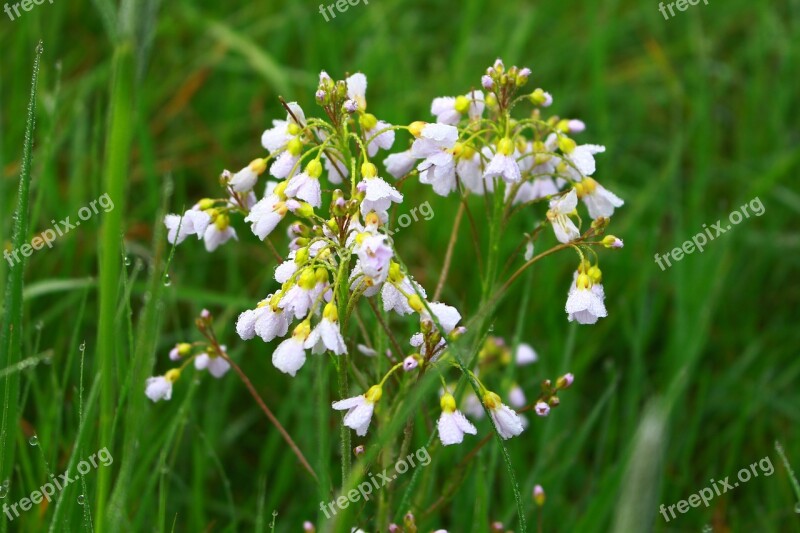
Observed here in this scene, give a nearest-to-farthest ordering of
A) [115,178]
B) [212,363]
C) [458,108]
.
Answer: [115,178] < [458,108] < [212,363]

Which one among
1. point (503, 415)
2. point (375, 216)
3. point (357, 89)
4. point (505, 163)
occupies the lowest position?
point (503, 415)

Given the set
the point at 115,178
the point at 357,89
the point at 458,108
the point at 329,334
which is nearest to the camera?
the point at 115,178

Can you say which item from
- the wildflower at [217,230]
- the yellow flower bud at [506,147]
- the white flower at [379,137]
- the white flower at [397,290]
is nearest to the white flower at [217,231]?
the wildflower at [217,230]

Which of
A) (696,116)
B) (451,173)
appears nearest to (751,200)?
(696,116)

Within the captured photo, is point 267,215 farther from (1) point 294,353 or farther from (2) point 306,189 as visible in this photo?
(1) point 294,353

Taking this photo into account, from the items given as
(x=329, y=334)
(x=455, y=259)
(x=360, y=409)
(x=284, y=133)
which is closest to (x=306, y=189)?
(x=284, y=133)

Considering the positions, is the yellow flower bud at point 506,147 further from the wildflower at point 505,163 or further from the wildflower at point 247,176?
the wildflower at point 247,176

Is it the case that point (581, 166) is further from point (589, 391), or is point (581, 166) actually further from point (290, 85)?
point (290, 85)
